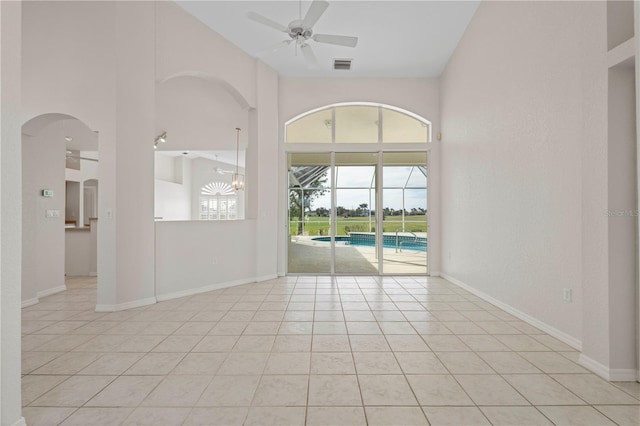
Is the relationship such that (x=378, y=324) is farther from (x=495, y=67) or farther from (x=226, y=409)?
(x=495, y=67)

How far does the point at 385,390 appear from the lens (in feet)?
6.81

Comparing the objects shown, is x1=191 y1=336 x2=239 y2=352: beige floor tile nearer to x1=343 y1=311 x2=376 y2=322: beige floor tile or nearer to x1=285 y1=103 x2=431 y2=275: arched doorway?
x1=343 y1=311 x2=376 y2=322: beige floor tile

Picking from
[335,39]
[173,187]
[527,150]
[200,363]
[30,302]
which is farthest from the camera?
[173,187]

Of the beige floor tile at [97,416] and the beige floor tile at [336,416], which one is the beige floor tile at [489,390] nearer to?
the beige floor tile at [336,416]

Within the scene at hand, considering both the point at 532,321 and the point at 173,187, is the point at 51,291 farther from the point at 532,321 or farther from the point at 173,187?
the point at 173,187

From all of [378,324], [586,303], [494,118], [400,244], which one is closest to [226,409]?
[378,324]

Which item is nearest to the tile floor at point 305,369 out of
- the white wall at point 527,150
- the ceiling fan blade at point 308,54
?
the white wall at point 527,150

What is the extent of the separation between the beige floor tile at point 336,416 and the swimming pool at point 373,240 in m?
4.28

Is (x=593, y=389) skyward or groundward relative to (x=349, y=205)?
groundward

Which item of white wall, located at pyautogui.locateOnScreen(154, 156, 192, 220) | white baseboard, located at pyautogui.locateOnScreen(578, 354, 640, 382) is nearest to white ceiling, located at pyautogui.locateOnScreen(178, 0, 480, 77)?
white baseboard, located at pyautogui.locateOnScreen(578, 354, 640, 382)

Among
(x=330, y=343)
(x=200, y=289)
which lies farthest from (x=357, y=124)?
(x=330, y=343)

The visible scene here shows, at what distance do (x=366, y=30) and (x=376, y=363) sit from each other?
15.0ft

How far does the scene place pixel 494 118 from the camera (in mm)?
4035

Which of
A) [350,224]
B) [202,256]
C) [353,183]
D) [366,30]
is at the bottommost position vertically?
[202,256]
